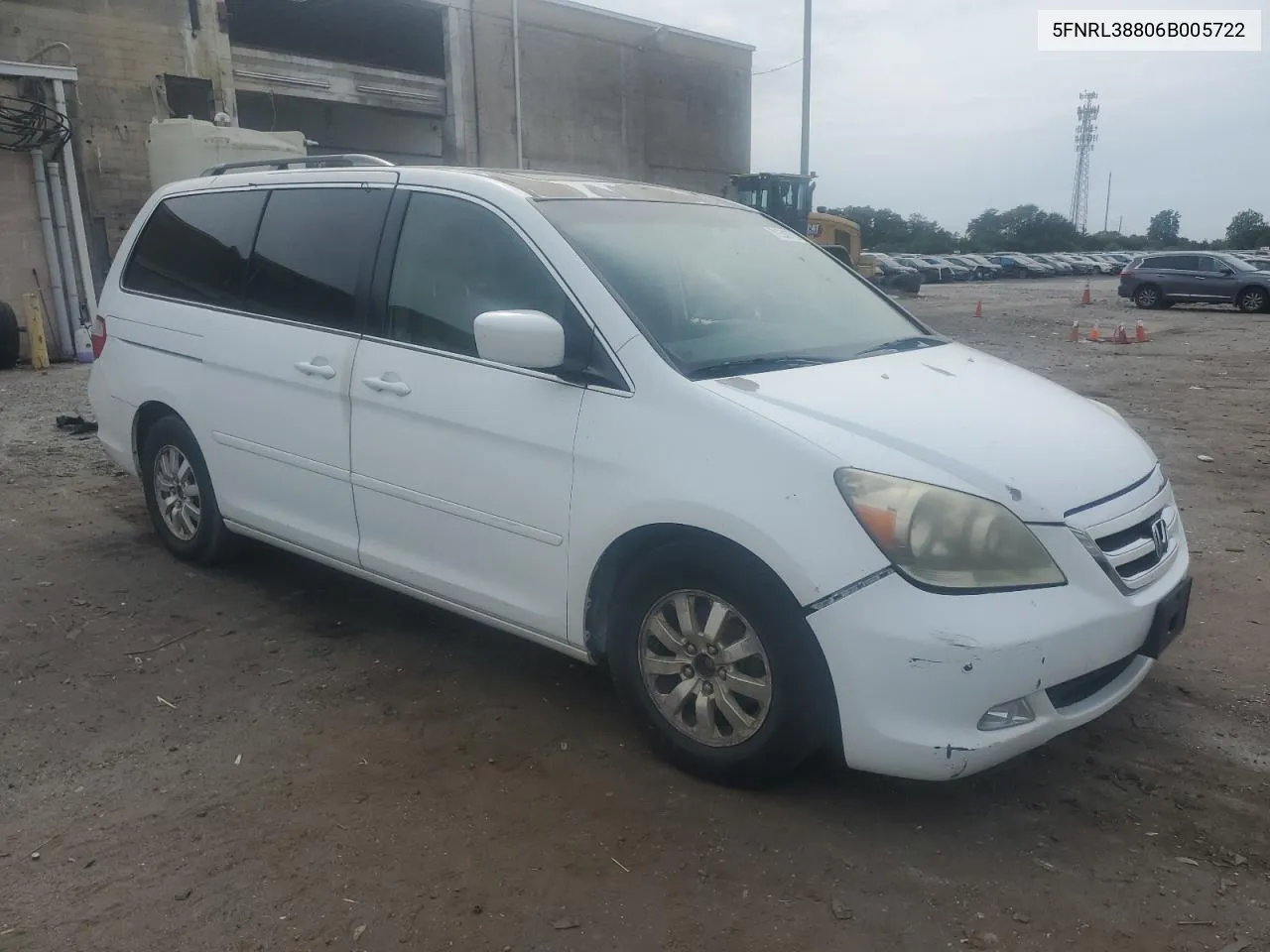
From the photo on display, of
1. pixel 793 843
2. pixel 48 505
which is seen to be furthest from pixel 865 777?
pixel 48 505

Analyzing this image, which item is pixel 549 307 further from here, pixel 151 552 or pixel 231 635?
pixel 151 552

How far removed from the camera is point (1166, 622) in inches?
124

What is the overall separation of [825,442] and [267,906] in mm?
1892

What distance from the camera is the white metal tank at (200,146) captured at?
16.8 meters

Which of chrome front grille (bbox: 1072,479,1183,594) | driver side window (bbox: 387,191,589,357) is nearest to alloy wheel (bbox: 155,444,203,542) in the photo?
driver side window (bbox: 387,191,589,357)

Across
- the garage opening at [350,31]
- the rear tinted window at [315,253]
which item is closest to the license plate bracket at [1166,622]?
the rear tinted window at [315,253]

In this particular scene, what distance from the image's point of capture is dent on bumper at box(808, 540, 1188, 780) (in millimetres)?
2740

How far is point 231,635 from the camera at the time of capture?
450 centimetres

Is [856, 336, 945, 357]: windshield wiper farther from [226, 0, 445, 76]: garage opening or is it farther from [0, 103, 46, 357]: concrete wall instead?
[226, 0, 445, 76]: garage opening

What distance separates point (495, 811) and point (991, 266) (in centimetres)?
5435

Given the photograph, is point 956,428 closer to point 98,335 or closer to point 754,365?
point 754,365

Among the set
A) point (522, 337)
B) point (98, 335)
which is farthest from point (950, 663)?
point (98, 335)

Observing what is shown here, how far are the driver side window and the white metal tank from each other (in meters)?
14.1

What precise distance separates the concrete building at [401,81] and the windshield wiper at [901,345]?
60.2 ft
